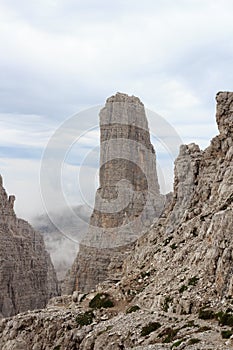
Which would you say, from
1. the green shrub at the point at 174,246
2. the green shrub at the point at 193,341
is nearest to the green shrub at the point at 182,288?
the green shrub at the point at 174,246

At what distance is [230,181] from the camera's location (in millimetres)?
63250

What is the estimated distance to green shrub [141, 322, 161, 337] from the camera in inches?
1743

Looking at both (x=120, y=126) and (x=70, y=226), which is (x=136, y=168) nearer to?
(x=120, y=126)

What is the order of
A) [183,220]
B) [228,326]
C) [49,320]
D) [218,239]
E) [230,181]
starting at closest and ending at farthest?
1. [228,326]
2. [218,239]
3. [49,320]
4. [230,181]
5. [183,220]

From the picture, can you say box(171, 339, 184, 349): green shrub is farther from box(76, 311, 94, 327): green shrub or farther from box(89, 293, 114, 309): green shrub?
box(89, 293, 114, 309): green shrub

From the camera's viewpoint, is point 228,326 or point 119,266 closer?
point 228,326

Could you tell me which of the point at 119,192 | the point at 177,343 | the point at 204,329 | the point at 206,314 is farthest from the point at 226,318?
the point at 119,192

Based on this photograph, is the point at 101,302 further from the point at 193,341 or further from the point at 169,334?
the point at 193,341

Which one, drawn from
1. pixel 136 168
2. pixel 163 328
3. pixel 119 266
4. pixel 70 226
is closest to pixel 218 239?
pixel 163 328

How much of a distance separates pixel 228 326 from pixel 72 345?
718 inches

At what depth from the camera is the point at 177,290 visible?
51.7 meters

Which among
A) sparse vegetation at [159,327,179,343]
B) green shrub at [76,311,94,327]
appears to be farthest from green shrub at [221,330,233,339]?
green shrub at [76,311,94,327]

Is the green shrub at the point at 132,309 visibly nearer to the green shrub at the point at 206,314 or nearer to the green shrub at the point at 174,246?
the green shrub at the point at 174,246

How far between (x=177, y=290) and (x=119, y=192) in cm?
9514
